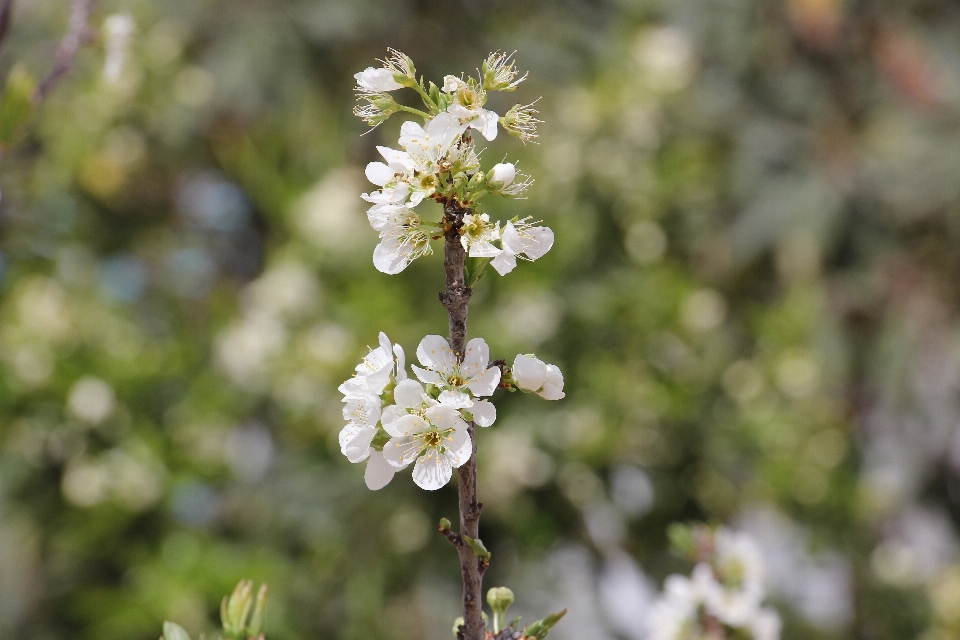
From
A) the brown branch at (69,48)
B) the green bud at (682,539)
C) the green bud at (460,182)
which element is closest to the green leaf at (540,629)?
the green bud at (460,182)

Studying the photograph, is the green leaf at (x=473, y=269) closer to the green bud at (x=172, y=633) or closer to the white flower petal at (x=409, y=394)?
the white flower petal at (x=409, y=394)

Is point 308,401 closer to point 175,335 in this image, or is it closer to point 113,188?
point 175,335

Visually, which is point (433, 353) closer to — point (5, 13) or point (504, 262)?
point (504, 262)

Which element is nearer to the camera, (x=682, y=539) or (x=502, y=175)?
(x=502, y=175)

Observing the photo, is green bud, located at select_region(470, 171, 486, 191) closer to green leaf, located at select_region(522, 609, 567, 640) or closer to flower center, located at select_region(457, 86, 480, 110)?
flower center, located at select_region(457, 86, 480, 110)

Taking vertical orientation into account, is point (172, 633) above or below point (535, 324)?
below

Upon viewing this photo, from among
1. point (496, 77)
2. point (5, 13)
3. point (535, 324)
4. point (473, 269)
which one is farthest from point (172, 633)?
point (535, 324)
